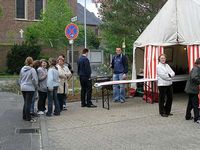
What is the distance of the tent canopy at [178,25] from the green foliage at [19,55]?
2223 centimetres

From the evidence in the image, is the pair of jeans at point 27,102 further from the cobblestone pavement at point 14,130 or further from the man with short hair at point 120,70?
the man with short hair at point 120,70

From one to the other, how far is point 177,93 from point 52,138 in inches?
351

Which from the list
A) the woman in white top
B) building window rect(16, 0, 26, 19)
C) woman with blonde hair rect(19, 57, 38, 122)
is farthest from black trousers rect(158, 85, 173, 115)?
building window rect(16, 0, 26, 19)

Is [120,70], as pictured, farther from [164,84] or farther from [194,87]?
[194,87]

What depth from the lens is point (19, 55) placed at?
34688mm

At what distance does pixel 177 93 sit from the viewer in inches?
647

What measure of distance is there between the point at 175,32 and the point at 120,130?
5.34 m

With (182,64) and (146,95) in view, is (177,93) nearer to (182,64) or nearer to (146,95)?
(182,64)

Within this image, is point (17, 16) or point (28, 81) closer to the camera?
point (28, 81)

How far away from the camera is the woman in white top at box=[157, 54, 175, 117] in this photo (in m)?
10.7

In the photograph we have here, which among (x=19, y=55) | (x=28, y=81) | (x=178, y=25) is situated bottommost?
(x=28, y=81)

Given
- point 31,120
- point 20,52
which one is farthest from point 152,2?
point 20,52

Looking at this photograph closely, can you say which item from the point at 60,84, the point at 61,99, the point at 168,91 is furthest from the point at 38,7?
the point at 168,91

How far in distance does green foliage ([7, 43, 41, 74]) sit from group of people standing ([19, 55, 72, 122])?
23.2 m
